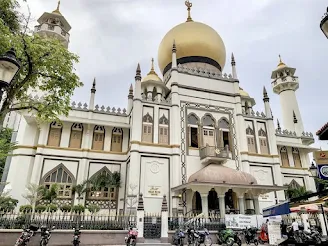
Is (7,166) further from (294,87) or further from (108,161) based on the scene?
(294,87)

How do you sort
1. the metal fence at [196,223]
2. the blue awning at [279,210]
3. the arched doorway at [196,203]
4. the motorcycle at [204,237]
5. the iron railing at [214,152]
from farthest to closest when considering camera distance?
1. the iron railing at [214,152]
2. the arched doorway at [196,203]
3. the metal fence at [196,223]
4. the motorcycle at [204,237]
5. the blue awning at [279,210]

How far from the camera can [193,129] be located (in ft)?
60.6

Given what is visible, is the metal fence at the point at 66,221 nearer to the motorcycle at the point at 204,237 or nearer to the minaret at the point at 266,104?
the motorcycle at the point at 204,237

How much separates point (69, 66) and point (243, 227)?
36.6 feet

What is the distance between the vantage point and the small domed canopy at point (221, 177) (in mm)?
14828

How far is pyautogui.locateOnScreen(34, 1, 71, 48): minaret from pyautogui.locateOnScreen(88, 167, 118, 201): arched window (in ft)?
38.2

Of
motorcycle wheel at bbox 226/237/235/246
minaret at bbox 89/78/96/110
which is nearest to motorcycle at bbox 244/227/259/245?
motorcycle wheel at bbox 226/237/235/246

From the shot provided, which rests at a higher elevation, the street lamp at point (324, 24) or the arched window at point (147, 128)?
the arched window at point (147, 128)

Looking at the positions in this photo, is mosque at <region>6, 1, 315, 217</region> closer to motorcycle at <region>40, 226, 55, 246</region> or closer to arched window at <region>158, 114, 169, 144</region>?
arched window at <region>158, 114, 169, 144</region>

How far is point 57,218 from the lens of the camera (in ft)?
40.9

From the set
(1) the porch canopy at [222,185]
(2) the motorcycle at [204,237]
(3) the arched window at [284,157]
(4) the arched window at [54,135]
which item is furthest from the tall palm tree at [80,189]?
(3) the arched window at [284,157]

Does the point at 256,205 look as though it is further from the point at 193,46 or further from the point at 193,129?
the point at 193,46

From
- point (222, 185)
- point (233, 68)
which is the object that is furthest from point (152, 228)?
point (233, 68)

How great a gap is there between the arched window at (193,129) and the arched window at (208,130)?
54cm
